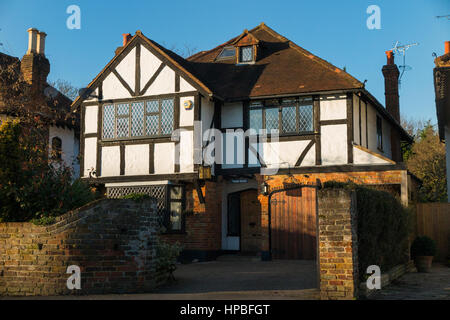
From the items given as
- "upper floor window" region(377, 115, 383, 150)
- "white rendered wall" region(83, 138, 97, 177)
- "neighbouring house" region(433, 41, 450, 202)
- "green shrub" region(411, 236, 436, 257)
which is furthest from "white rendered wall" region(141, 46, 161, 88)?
"green shrub" region(411, 236, 436, 257)

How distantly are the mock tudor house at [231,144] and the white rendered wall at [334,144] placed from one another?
1.3 inches

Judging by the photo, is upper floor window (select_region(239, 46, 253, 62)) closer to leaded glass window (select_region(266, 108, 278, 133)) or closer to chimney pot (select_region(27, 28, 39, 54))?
leaded glass window (select_region(266, 108, 278, 133))

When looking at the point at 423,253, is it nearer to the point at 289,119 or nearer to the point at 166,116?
the point at 289,119

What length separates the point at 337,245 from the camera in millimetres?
8102

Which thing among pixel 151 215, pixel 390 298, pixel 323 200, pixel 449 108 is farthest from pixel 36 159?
pixel 449 108

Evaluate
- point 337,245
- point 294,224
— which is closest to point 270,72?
point 294,224

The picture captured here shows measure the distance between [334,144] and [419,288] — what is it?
20.9 ft

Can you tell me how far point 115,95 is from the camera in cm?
1738

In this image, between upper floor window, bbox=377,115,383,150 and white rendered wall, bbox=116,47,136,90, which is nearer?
white rendered wall, bbox=116,47,136,90

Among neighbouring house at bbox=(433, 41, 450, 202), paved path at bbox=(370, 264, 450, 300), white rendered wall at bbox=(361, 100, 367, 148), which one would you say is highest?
neighbouring house at bbox=(433, 41, 450, 202)

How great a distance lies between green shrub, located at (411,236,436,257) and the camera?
1402cm

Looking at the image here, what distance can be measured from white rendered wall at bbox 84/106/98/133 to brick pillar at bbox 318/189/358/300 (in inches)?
453

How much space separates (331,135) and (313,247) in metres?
3.64
